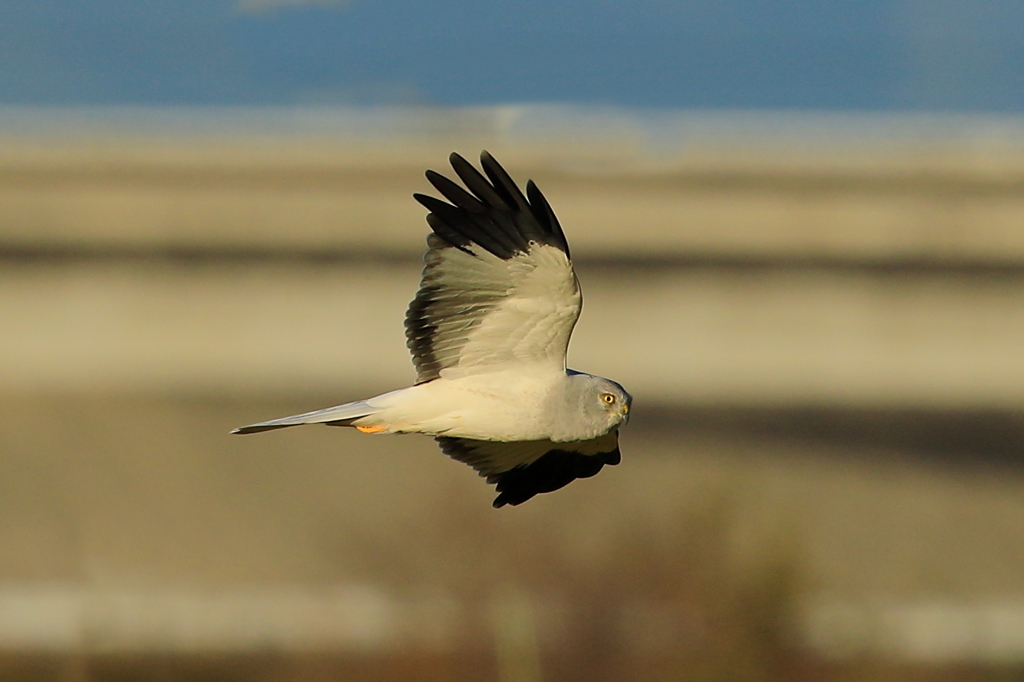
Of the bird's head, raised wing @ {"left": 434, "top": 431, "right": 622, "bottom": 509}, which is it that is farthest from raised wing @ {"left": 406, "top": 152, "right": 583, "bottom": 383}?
raised wing @ {"left": 434, "top": 431, "right": 622, "bottom": 509}

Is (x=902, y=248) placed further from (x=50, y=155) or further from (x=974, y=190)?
(x=50, y=155)

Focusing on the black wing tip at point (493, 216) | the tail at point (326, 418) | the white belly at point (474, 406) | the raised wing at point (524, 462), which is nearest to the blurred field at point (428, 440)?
the raised wing at point (524, 462)

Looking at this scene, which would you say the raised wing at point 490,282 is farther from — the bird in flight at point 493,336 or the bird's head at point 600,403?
the bird's head at point 600,403

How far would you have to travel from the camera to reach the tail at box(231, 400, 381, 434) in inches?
323

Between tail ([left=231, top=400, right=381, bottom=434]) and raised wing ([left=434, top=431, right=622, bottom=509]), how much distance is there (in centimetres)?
99

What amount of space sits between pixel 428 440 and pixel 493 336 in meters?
13.8

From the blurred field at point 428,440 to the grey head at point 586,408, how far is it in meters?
10.8

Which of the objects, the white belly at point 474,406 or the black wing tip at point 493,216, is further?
the white belly at point 474,406

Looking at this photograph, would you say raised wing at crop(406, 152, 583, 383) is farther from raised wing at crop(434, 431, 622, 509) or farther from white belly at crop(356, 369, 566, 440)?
raised wing at crop(434, 431, 622, 509)

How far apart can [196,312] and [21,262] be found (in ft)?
7.16

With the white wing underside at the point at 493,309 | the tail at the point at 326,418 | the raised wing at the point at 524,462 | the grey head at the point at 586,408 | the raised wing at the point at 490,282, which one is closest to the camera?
the tail at the point at 326,418

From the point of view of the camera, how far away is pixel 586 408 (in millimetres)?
8727

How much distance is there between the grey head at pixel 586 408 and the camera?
870cm

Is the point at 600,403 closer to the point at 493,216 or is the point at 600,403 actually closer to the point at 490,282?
the point at 490,282
